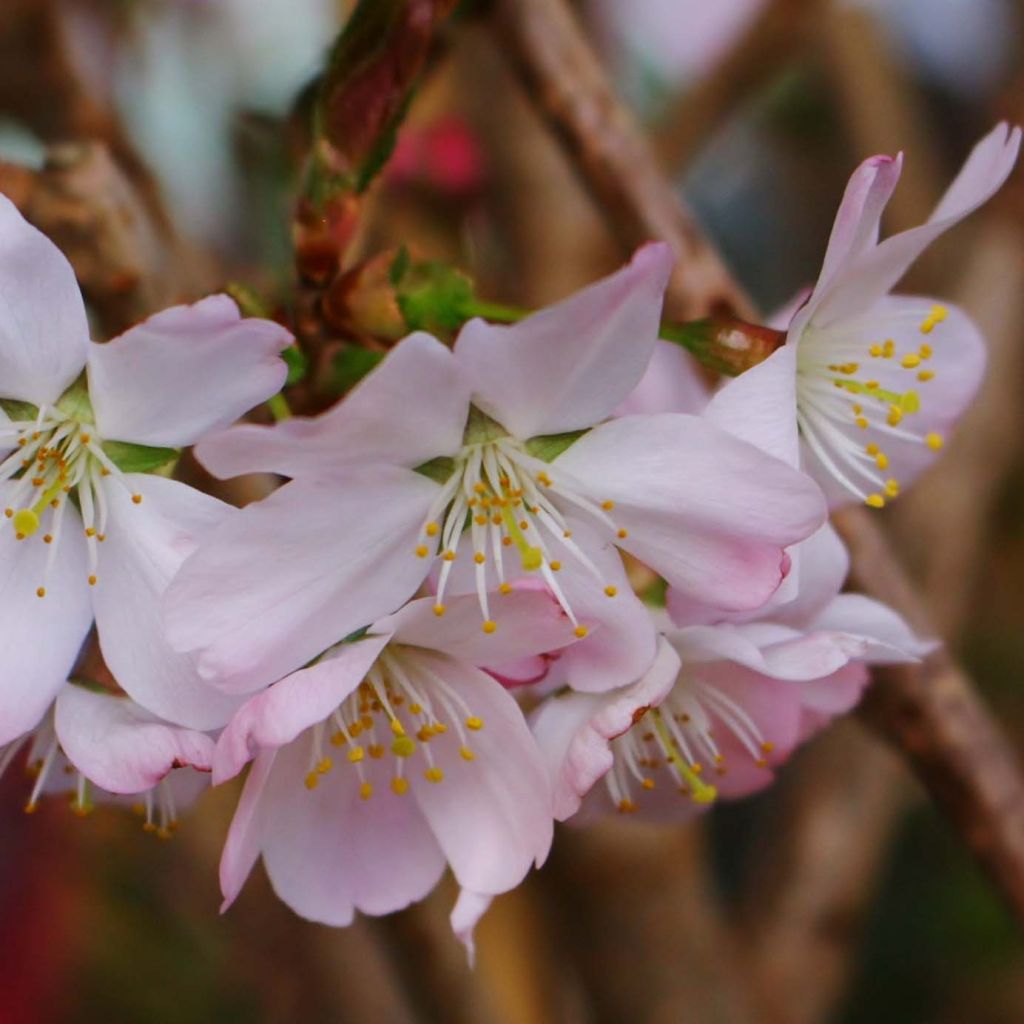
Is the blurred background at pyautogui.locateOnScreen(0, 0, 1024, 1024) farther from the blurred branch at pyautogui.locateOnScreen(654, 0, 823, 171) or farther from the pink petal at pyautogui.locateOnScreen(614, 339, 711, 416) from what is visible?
the pink petal at pyautogui.locateOnScreen(614, 339, 711, 416)

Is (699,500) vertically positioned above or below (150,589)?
above

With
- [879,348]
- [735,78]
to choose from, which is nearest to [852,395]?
[879,348]

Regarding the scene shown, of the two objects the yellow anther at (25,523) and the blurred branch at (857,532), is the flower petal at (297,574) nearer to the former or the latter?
the yellow anther at (25,523)

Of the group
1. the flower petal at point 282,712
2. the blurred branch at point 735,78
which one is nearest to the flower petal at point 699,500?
the flower petal at point 282,712

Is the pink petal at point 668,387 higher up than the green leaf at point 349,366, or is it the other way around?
the green leaf at point 349,366

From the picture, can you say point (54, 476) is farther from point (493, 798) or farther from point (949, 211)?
point (949, 211)

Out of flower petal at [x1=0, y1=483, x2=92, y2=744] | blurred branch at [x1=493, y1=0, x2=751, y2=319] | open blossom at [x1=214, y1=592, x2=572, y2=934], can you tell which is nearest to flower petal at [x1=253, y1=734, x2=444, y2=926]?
open blossom at [x1=214, y1=592, x2=572, y2=934]

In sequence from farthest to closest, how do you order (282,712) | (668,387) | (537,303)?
(537,303), (668,387), (282,712)
